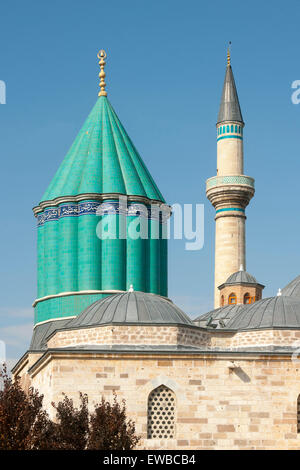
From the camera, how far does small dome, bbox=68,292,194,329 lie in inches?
793

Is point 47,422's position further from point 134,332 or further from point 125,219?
point 125,219

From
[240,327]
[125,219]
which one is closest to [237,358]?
[240,327]

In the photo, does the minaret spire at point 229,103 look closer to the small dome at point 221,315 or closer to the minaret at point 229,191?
the minaret at point 229,191

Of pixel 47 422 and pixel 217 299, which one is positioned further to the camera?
pixel 217 299

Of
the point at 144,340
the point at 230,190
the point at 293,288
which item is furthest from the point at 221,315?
the point at 230,190

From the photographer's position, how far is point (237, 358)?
766 inches

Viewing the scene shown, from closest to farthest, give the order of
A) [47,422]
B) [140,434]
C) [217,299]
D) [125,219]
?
[47,422], [140,434], [125,219], [217,299]

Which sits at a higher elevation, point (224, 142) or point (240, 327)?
point (224, 142)

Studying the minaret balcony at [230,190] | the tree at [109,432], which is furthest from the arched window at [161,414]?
the minaret balcony at [230,190]

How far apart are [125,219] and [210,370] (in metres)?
7.46

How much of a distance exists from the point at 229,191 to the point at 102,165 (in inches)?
246

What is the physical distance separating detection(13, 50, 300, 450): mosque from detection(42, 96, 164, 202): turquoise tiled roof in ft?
0.13

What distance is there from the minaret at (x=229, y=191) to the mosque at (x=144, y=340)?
5.22 m

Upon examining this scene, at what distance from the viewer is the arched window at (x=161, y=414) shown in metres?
19.1
